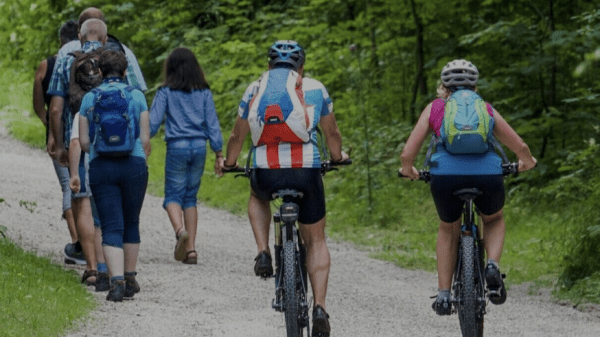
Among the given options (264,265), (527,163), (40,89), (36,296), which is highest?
(40,89)

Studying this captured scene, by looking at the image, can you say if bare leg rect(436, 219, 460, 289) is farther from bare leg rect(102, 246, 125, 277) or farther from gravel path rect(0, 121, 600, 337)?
bare leg rect(102, 246, 125, 277)

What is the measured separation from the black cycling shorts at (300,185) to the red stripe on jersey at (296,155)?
0.09 ft

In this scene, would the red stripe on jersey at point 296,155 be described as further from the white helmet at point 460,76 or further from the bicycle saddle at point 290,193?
the white helmet at point 460,76

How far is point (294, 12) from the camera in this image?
71.5 feet

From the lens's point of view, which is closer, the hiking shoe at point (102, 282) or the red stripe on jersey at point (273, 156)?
the red stripe on jersey at point (273, 156)

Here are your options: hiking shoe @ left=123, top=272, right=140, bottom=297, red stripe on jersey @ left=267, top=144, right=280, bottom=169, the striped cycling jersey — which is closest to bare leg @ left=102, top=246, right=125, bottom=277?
hiking shoe @ left=123, top=272, right=140, bottom=297

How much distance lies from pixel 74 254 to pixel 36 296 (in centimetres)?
254

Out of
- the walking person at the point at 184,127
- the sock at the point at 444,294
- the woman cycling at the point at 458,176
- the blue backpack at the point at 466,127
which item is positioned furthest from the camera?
the walking person at the point at 184,127

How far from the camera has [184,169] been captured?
33.8ft

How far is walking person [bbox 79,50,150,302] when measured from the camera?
7.64 metres

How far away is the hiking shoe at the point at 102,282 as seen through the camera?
8.33 meters

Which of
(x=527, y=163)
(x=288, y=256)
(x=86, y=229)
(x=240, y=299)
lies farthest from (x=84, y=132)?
(x=527, y=163)

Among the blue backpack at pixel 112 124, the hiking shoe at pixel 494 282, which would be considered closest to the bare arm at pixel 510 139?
the hiking shoe at pixel 494 282

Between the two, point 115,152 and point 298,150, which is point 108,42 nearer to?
point 115,152
